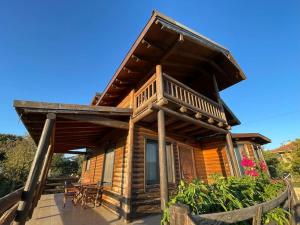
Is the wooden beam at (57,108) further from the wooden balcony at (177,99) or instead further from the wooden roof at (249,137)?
the wooden roof at (249,137)

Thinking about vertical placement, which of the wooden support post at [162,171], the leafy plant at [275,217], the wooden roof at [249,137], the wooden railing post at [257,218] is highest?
the wooden roof at [249,137]

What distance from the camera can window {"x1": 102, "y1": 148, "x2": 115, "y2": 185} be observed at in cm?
745

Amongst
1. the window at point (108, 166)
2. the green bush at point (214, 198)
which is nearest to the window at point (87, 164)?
the window at point (108, 166)

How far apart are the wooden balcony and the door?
2.13m

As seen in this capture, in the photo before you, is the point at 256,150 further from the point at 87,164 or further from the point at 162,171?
the point at 87,164

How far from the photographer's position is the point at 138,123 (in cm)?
692

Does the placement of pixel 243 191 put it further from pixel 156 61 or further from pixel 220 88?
pixel 220 88

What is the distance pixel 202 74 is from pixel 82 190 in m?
8.73

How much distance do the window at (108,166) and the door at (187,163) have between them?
3261 millimetres

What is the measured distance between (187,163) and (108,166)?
12.9ft

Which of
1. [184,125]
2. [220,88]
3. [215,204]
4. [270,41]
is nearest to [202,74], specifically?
[220,88]

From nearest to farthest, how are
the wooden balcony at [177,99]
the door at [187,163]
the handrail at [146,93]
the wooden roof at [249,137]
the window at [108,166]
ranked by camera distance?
the wooden balcony at [177,99] < the handrail at [146,93] < the window at [108,166] < the door at [187,163] < the wooden roof at [249,137]

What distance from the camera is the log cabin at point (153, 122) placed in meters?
4.89

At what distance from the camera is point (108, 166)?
8.02 metres
